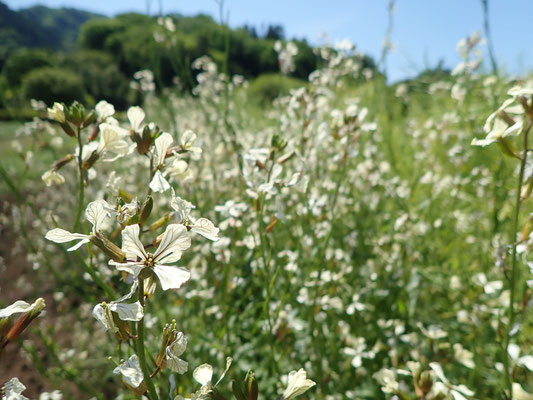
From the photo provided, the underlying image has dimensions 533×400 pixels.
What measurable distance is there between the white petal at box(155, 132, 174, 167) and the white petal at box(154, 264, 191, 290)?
290 millimetres

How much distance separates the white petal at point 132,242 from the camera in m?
0.57

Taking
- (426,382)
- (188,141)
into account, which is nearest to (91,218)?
(188,141)

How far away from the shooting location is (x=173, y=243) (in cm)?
60

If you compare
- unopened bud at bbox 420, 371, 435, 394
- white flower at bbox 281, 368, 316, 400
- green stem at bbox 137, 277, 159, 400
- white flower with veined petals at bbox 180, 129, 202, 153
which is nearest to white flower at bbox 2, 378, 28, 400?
green stem at bbox 137, 277, 159, 400

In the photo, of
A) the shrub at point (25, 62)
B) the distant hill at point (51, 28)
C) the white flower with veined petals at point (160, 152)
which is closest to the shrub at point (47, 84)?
the shrub at point (25, 62)

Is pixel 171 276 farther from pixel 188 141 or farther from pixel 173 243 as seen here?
pixel 188 141

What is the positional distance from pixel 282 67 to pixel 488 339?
64.5 inches

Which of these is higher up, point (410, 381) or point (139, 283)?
point (139, 283)

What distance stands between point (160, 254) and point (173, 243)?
1.1 inches

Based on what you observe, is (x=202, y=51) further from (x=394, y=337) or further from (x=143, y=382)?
(x=143, y=382)

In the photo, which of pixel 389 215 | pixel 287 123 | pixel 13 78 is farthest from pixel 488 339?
pixel 13 78

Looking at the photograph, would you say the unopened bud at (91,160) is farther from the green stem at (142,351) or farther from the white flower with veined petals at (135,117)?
the green stem at (142,351)

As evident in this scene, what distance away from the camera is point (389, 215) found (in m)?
2.49

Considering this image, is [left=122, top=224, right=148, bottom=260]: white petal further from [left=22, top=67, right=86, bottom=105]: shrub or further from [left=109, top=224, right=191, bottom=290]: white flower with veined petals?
[left=22, top=67, right=86, bottom=105]: shrub
